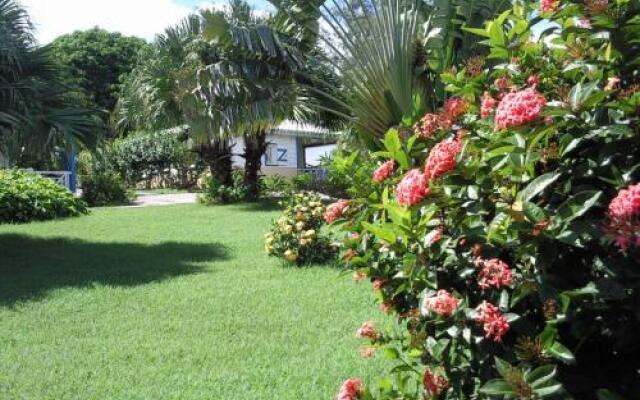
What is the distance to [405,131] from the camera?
8.39 ft

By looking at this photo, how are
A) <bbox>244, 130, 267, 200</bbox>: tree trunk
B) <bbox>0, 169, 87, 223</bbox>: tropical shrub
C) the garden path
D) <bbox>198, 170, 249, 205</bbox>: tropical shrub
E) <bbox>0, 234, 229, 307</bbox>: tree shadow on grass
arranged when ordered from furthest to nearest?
the garden path
<bbox>244, 130, 267, 200</bbox>: tree trunk
<bbox>198, 170, 249, 205</bbox>: tropical shrub
<bbox>0, 169, 87, 223</bbox>: tropical shrub
<bbox>0, 234, 229, 307</bbox>: tree shadow on grass

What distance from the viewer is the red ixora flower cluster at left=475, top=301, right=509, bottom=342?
1671mm

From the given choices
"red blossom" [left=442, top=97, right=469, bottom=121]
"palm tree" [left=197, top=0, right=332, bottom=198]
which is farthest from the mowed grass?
"palm tree" [left=197, top=0, right=332, bottom=198]

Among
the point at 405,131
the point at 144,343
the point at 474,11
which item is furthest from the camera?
the point at 474,11

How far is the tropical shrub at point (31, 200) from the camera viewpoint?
46.5 ft

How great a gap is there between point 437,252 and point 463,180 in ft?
0.76

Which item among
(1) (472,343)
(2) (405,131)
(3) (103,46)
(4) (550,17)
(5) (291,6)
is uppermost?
(3) (103,46)

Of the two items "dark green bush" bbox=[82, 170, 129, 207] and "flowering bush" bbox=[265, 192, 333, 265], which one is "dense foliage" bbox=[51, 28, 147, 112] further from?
"flowering bush" bbox=[265, 192, 333, 265]

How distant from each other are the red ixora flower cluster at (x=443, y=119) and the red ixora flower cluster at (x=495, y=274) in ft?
2.16

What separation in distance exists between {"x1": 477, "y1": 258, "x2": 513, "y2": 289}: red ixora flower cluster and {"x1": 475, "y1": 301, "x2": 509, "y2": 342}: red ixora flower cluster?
0.06m

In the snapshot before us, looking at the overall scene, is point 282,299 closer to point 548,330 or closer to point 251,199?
point 548,330

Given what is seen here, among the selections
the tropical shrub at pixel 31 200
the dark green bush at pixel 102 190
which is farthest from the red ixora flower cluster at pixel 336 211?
the dark green bush at pixel 102 190

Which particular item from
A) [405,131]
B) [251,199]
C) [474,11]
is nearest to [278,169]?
[251,199]

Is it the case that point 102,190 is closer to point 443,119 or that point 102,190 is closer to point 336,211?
point 336,211
